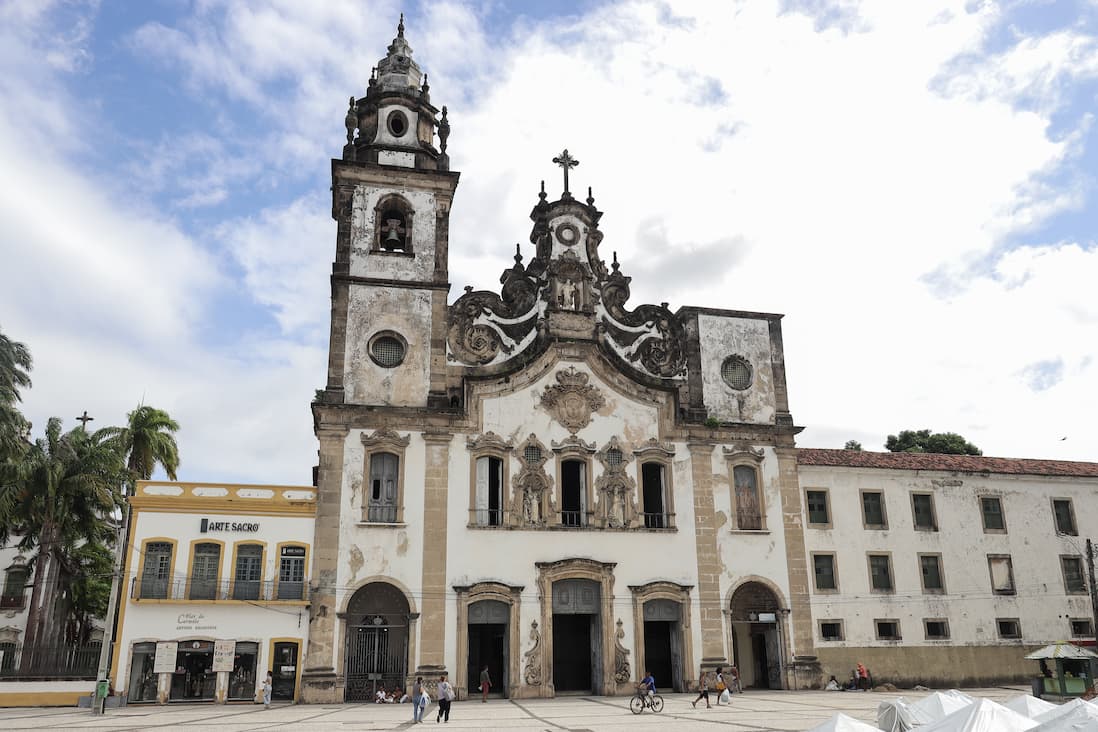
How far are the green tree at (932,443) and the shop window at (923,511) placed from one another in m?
20.9

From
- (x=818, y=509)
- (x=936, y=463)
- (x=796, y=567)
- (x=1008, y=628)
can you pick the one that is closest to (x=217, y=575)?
(x=796, y=567)

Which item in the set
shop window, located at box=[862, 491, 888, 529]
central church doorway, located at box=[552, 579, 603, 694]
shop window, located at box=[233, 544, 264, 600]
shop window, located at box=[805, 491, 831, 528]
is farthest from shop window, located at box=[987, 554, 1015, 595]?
shop window, located at box=[233, 544, 264, 600]

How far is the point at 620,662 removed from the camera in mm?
29266

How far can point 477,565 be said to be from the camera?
28984mm

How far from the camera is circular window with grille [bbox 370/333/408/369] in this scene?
3075 cm

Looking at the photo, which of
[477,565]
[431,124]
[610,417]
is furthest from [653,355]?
[431,124]

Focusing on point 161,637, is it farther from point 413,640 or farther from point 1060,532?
point 1060,532

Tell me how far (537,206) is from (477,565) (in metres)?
14.4

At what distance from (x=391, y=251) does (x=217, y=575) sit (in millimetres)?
12777

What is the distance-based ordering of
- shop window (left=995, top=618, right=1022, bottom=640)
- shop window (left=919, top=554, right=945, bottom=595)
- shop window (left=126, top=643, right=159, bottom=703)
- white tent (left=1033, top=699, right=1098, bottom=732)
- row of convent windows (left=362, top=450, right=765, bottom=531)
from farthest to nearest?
shop window (left=995, top=618, right=1022, bottom=640) < shop window (left=919, top=554, right=945, bottom=595) < row of convent windows (left=362, top=450, right=765, bottom=531) < shop window (left=126, top=643, right=159, bottom=703) < white tent (left=1033, top=699, right=1098, bottom=732)

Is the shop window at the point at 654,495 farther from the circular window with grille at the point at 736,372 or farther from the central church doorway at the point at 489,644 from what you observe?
the central church doorway at the point at 489,644

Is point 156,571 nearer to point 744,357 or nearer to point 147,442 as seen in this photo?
point 147,442

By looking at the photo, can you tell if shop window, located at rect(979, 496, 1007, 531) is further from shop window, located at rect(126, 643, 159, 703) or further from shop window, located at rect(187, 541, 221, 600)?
shop window, located at rect(126, 643, 159, 703)

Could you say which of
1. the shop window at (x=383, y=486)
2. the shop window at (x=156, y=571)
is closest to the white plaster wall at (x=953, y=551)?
the shop window at (x=383, y=486)
